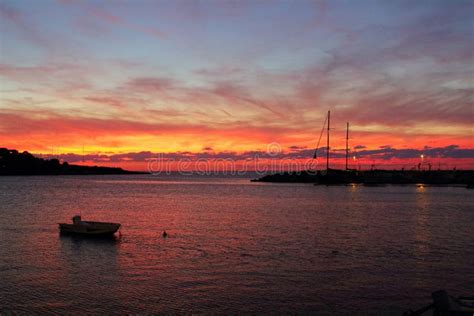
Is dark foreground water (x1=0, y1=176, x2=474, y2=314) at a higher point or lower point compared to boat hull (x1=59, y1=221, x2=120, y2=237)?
lower

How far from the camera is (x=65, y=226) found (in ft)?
137

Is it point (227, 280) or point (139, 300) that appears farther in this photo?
point (227, 280)

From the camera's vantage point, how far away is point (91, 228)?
134 feet

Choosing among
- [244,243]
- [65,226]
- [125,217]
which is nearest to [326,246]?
[244,243]

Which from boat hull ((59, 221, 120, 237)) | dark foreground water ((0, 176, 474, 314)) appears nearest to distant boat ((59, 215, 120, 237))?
boat hull ((59, 221, 120, 237))

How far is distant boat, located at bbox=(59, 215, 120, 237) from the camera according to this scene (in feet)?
131

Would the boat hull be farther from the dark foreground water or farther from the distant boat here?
the dark foreground water

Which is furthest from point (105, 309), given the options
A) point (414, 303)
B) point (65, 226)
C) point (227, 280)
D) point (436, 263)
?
point (65, 226)

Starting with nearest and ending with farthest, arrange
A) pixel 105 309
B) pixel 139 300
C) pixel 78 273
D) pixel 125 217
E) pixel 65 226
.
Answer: pixel 105 309 < pixel 139 300 < pixel 78 273 < pixel 65 226 < pixel 125 217

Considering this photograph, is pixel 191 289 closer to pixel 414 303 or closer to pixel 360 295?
pixel 360 295

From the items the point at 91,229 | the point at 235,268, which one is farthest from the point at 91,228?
the point at 235,268

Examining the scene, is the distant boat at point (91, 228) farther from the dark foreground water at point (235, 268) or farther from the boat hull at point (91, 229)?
the dark foreground water at point (235, 268)

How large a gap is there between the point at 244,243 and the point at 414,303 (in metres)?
17.9

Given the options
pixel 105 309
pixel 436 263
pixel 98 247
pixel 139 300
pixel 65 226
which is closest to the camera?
pixel 105 309
